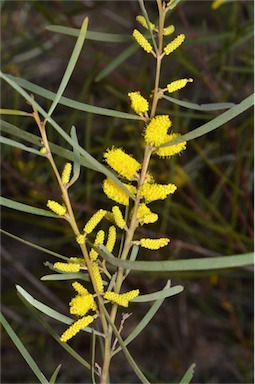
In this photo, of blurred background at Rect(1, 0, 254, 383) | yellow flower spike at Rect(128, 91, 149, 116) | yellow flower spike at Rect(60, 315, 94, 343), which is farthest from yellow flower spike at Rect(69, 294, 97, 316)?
blurred background at Rect(1, 0, 254, 383)

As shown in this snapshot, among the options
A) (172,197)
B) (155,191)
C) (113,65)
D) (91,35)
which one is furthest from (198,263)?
(172,197)

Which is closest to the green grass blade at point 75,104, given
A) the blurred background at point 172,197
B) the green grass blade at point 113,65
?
the green grass blade at point 113,65

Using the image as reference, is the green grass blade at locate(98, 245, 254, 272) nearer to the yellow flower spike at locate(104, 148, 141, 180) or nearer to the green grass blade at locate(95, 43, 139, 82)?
the yellow flower spike at locate(104, 148, 141, 180)

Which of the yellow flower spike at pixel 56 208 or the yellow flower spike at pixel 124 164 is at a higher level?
the yellow flower spike at pixel 124 164

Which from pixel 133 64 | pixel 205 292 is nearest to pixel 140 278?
pixel 205 292

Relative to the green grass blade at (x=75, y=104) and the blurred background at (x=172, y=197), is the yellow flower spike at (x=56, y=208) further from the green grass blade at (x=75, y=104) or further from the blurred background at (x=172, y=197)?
the blurred background at (x=172, y=197)

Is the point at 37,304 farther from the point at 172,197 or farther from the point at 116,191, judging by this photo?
the point at 172,197

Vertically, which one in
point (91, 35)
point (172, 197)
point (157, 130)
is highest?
point (172, 197)
